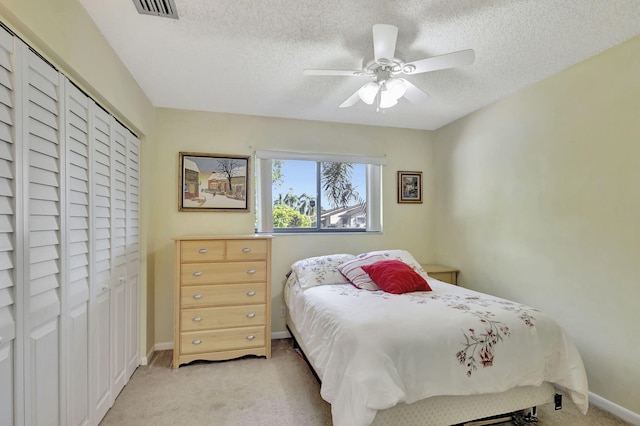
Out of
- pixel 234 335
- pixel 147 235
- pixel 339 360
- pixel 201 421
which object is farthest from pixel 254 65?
pixel 201 421

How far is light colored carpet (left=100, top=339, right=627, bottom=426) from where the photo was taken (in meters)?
2.01

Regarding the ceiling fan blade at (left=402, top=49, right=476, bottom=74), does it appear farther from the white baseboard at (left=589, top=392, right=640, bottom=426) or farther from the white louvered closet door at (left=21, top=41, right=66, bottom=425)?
the white baseboard at (left=589, top=392, right=640, bottom=426)

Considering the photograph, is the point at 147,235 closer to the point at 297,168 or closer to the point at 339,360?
the point at 297,168

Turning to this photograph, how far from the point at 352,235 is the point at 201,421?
2285mm

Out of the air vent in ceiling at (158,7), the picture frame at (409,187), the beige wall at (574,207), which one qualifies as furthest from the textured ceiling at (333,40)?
the picture frame at (409,187)

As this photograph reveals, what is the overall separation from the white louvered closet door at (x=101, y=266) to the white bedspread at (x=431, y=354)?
134cm

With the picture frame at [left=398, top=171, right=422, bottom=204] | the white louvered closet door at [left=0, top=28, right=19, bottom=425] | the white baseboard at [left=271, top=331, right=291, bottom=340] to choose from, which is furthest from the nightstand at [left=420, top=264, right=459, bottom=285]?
the white louvered closet door at [left=0, top=28, right=19, bottom=425]

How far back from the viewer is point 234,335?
9.31ft

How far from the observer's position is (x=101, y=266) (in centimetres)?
197

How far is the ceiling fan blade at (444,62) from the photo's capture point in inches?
68.1

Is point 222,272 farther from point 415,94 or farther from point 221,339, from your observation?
point 415,94

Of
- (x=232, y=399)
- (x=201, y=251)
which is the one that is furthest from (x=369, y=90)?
(x=232, y=399)

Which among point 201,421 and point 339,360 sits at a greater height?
point 339,360

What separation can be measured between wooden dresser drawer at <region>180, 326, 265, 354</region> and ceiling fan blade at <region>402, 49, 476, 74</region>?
8.04ft
